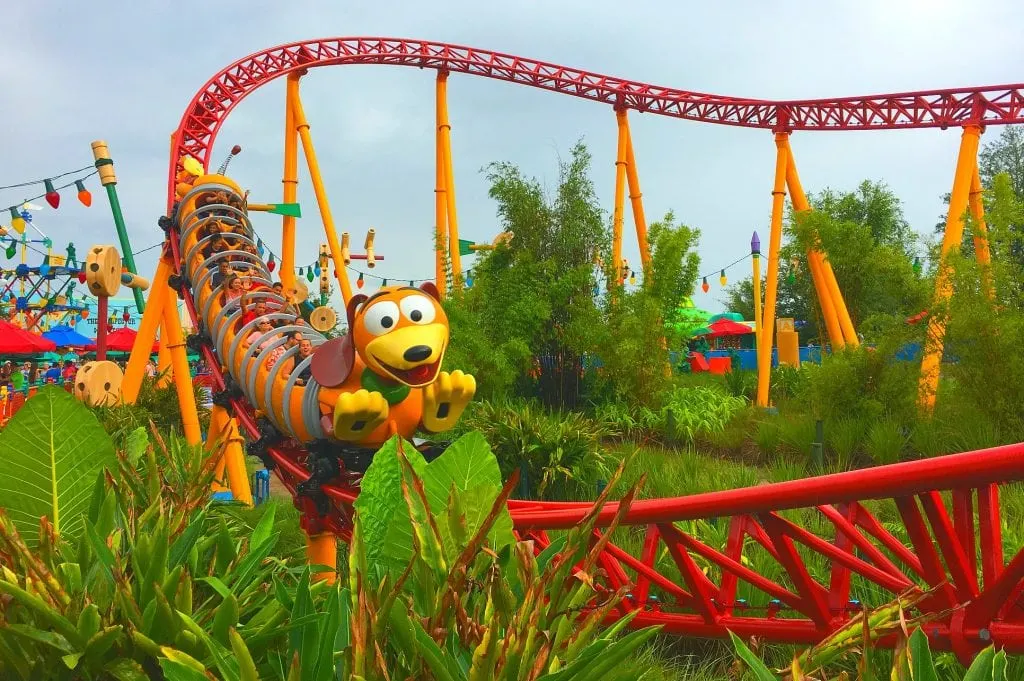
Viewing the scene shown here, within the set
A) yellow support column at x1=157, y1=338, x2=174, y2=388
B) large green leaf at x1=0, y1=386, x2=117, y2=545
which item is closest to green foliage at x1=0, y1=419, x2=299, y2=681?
large green leaf at x1=0, y1=386, x2=117, y2=545

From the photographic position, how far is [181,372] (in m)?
5.79

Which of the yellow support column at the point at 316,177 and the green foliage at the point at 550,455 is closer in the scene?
the green foliage at the point at 550,455

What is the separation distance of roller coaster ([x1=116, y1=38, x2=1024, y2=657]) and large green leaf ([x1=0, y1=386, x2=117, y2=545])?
312 mm

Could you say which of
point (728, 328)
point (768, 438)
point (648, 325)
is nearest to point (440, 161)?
point (648, 325)

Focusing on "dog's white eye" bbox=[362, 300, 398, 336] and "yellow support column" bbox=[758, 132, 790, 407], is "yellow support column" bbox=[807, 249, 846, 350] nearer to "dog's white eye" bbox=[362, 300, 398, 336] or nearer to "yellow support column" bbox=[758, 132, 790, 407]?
"yellow support column" bbox=[758, 132, 790, 407]

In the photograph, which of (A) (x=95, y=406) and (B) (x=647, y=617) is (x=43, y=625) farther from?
(A) (x=95, y=406)

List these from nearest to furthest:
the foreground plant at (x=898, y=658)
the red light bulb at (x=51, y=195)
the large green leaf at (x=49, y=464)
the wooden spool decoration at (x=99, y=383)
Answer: the foreground plant at (x=898, y=658), the large green leaf at (x=49, y=464), the wooden spool decoration at (x=99, y=383), the red light bulb at (x=51, y=195)

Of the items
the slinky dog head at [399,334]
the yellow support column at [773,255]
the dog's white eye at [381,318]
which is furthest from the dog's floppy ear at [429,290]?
the yellow support column at [773,255]

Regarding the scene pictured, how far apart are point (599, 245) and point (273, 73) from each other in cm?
440

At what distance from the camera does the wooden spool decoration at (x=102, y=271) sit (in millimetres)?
8086

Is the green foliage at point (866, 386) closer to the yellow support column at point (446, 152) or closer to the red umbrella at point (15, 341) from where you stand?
the yellow support column at point (446, 152)

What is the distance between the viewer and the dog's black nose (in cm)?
269

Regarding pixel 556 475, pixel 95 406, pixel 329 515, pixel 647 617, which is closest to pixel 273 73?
pixel 95 406

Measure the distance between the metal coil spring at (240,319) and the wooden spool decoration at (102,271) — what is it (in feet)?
13.1
